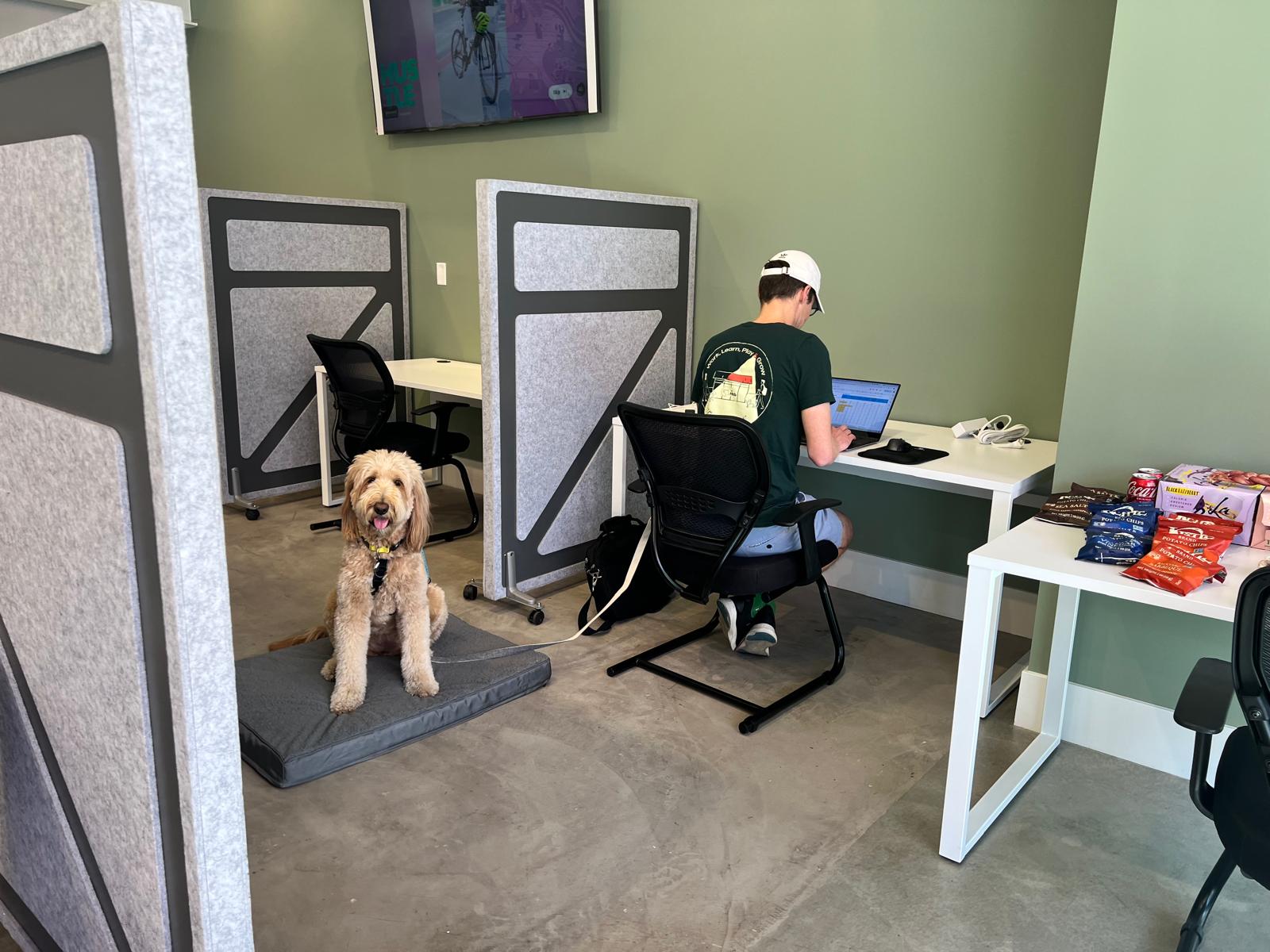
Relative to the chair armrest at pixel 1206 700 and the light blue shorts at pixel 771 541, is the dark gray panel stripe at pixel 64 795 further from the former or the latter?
the light blue shorts at pixel 771 541

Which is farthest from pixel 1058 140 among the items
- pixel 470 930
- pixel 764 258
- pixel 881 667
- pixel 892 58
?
pixel 470 930

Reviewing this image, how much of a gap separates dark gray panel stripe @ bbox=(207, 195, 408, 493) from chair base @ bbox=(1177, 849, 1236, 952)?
12.3 feet

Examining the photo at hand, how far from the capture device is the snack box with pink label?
183 cm

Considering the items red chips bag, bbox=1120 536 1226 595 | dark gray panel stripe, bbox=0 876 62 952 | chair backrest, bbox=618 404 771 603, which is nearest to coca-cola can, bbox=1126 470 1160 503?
red chips bag, bbox=1120 536 1226 595

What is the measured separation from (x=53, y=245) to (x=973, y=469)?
212 centimetres

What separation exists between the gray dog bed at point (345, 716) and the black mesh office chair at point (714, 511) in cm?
50

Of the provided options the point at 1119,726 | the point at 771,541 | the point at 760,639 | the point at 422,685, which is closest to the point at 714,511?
the point at 771,541

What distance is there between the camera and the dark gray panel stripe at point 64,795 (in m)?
1.16

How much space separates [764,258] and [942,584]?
4.29ft

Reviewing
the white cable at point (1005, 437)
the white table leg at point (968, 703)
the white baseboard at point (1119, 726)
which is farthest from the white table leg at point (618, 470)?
the white table leg at point (968, 703)

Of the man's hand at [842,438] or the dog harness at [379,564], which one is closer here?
the dog harness at [379,564]

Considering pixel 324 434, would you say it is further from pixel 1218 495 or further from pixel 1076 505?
pixel 1218 495

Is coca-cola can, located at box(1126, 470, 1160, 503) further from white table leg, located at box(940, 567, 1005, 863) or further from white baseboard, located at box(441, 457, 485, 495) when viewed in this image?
white baseboard, located at box(441, 457, 485, 495)

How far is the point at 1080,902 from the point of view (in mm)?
1783
